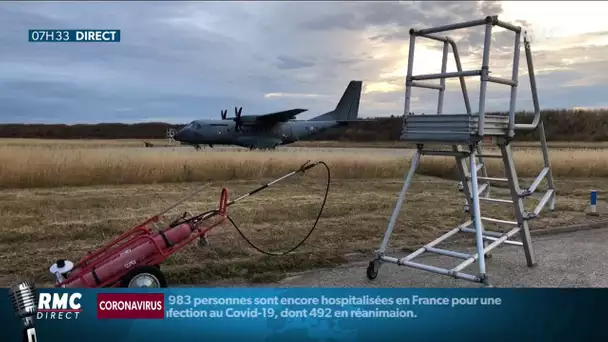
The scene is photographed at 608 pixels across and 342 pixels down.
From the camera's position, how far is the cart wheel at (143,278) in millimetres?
2959

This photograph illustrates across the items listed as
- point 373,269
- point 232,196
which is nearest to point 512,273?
point 373,269

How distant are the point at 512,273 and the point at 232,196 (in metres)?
5.21

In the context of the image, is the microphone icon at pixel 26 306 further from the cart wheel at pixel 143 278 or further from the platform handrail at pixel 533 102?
the platform handrail at pixel 533 102

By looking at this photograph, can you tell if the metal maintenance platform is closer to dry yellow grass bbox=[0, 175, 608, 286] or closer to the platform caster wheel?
the platform caster wheel

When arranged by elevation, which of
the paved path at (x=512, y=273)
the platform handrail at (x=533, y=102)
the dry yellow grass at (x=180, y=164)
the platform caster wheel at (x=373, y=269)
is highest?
the platform handrail at (x=533, y=102)

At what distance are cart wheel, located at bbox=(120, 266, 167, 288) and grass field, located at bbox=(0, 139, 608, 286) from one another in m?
0.81

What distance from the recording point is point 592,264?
14.3 feet

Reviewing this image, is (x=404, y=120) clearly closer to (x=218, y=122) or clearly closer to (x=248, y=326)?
(x=248, y=326)

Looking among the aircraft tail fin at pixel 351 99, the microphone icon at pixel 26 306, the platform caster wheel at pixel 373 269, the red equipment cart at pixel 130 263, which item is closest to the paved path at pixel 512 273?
the platform caster wheel at pixel 373 269

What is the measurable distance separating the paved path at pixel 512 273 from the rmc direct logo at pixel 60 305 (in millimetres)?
1734

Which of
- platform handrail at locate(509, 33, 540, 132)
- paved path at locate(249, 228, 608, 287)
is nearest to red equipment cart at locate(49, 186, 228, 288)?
paved path at locate(249, 228, 608, 287)

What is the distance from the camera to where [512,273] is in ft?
13.6

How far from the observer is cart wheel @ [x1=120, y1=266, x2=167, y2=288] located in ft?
9.71

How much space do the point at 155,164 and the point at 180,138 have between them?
11.0 metres
